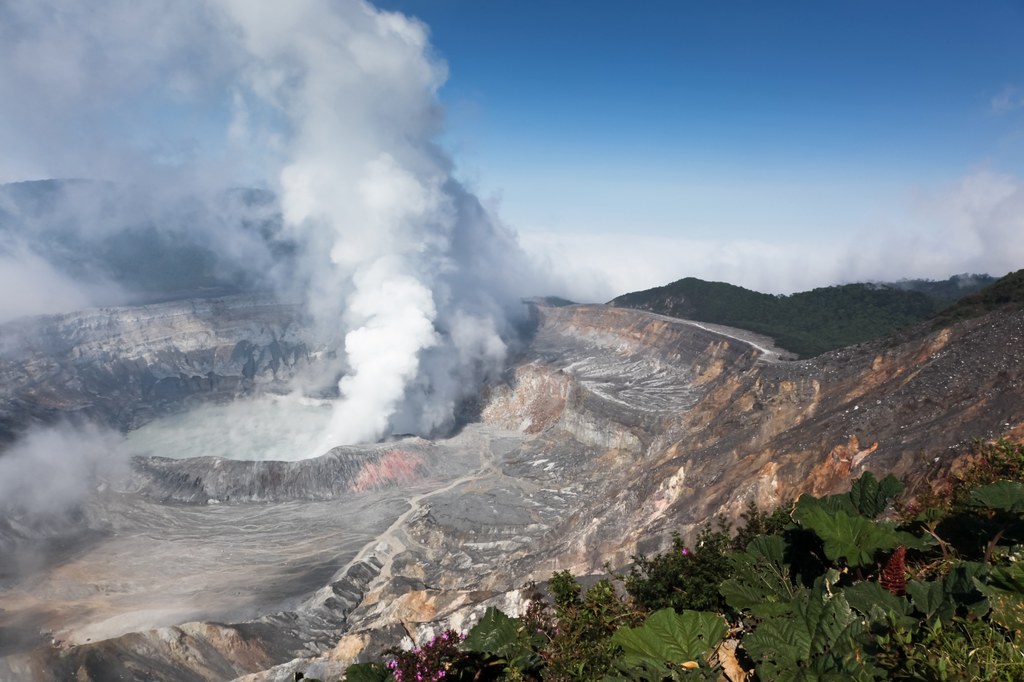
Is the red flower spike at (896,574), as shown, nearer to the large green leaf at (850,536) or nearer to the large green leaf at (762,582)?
the large green leaf at (850,536)

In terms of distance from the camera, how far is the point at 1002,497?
6.02 metres

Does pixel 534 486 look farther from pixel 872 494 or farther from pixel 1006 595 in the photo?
pixel 1006 595

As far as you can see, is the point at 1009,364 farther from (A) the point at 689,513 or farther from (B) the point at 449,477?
(B) the point at 449,477

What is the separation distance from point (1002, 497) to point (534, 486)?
164ft

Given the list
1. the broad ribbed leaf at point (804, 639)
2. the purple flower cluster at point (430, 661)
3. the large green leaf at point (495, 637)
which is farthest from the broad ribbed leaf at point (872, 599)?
the purple flower cluster at point (430, 661)

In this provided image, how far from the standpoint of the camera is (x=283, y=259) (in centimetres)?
17550

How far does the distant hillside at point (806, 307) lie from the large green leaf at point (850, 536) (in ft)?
305

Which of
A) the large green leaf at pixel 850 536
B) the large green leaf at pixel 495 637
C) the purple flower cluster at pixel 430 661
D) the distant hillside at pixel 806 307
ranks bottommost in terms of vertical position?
the purple flower cluster at pixel 430 661

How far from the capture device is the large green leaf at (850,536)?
550 cm

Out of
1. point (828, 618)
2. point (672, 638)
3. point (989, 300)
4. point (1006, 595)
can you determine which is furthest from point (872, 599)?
point (989, 300)

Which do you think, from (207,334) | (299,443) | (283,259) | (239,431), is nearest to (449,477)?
(299,443)

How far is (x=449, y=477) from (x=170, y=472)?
2969 cm

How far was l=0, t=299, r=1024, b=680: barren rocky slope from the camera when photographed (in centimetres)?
2708

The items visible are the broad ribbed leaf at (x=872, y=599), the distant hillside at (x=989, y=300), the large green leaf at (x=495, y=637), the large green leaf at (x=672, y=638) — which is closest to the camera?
the large green leaf at (x=672, y=638)
